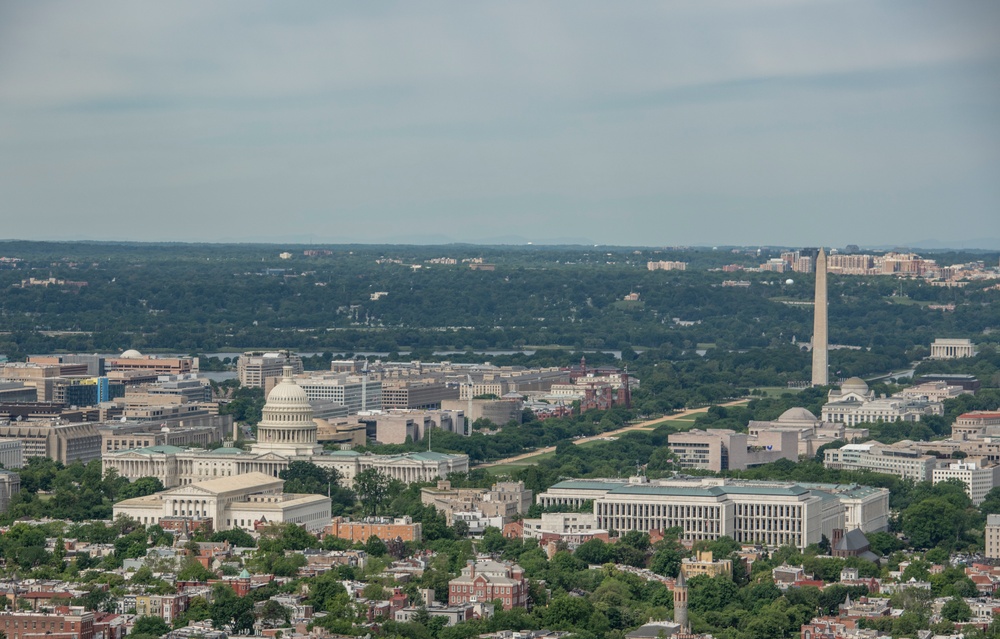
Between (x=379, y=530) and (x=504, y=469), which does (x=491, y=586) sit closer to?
(x=379, y=530)

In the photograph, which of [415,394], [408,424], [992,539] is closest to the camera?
[992,539]

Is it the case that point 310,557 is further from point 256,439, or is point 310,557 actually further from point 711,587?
point 256,439

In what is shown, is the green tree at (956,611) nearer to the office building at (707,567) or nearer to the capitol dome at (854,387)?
the office building at (707,567)

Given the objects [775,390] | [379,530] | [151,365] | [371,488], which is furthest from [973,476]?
[151,365]

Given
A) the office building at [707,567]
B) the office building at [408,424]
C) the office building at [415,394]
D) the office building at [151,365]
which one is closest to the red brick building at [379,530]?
the office building at [707,567]

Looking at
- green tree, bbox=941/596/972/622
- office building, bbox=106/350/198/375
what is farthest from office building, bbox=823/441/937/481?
office building, bbox=106/350/198/375

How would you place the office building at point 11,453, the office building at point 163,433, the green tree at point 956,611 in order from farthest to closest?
the office building at point 163,433
the office building at point 11,453
the green tree at point 956,611

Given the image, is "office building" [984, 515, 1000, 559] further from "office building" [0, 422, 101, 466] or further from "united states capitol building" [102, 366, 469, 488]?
"office building" [0, 422, 101, 466]
